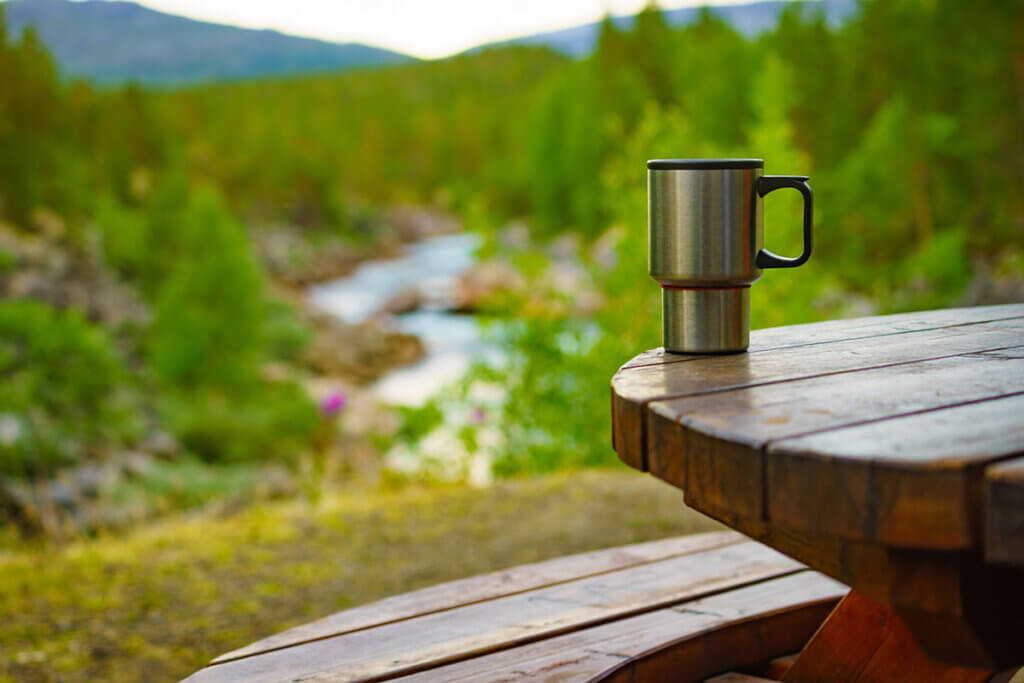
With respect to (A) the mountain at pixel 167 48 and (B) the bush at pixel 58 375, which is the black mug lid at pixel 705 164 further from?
(A) the mountain at pixel 167 48

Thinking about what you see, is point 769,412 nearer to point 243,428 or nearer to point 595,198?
point 243,428

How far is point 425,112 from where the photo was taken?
57625 mm

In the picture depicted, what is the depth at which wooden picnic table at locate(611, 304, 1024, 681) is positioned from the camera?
0.76 metres

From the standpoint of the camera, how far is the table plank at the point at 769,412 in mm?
869

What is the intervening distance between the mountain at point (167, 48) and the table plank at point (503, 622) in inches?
1043

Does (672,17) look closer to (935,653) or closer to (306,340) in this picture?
(306,340)

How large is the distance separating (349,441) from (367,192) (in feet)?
129

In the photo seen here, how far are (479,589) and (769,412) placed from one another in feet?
2.87

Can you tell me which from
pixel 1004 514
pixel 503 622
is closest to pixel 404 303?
pixel 503 622

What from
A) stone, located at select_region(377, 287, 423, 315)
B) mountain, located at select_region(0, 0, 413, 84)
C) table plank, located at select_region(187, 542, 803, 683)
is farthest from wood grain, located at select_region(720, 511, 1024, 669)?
mountain, located at select_region(0, 0, 413, 84)

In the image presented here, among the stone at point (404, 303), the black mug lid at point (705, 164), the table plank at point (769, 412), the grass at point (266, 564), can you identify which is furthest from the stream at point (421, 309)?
the table plank at point (769, 412)

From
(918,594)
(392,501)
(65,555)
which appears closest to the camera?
(918,594)

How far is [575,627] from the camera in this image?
1.48 m

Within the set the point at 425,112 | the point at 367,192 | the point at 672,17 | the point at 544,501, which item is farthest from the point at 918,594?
the point at 425,112
